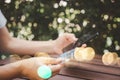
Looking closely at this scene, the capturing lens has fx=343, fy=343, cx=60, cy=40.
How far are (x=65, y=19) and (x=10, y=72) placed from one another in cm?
252

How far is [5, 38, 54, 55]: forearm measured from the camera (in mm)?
2213

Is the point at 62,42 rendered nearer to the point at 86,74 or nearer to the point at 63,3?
the point at 86,74

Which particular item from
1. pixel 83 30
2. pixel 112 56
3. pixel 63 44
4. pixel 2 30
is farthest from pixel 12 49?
pixel 83 30

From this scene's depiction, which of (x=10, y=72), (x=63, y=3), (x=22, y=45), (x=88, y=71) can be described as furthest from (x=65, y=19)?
(x=10, y=72)

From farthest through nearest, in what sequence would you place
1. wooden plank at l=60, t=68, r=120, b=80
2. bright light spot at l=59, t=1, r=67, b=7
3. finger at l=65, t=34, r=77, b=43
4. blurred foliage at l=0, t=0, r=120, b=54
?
bright light spot at l=59, t=1, r=67, b=7
blurred foliage at l=0, t=0, r=120, b=54
finger at l=65, t=34, r=77, b=43
wooden plank at l=60, t=68, r=120, b=80

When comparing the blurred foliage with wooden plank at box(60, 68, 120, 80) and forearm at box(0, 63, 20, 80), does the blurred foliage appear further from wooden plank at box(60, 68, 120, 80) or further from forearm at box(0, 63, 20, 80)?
forearm at box(0, 63, 20, 80)

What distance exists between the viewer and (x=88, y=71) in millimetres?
1851

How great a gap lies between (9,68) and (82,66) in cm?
51

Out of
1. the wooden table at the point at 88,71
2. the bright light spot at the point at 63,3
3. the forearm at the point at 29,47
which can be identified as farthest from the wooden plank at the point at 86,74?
the bright light spot at the point at 63,3

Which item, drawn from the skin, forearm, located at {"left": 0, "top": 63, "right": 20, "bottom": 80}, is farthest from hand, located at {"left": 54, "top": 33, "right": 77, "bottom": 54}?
forearm, located at {"left": 0, "top": 63, "right": 20, "bottom": 80}

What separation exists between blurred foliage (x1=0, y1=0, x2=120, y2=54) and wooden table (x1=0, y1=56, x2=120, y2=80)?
1815mm

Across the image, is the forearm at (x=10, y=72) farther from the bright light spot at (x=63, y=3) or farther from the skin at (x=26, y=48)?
the bright light spot at (x=63, y=3)

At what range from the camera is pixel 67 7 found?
404cm

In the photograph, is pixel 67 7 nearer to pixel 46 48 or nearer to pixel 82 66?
pixel 46 48
